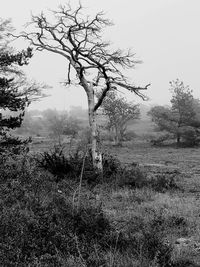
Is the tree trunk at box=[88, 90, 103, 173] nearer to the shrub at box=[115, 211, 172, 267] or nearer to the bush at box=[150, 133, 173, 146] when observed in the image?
the shrub at box=[115, 211, 172, 267]

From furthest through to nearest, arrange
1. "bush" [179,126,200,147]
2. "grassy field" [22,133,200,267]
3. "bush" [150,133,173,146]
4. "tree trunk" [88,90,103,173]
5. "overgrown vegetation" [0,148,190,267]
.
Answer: "bush" [150,133,173,146], "bush" [179,126,200,147], "tree trunk" [88,90,103,173], "grassy field" [22,133,200,267], "overgrown vegetation" [0,148,190,267]

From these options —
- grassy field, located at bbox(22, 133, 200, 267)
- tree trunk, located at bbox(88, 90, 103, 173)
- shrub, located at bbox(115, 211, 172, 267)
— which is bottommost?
grassy field, located at bbox(22, 133, 200, 267)

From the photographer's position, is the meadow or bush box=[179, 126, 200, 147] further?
bush box=[179, 126, 200, 147]

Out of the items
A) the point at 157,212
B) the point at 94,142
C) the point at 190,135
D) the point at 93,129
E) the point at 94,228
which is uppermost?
the point at 93,129

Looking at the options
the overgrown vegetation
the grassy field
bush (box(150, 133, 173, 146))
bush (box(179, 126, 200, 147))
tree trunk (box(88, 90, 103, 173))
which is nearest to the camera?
the overgrown vegetation

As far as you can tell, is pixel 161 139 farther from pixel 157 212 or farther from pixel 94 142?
pixel 157 212

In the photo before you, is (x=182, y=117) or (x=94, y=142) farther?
(x=182, y=117)

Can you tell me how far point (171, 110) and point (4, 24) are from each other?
85.1ft

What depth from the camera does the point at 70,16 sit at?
13.6 metres

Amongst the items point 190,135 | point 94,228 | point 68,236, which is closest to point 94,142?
point 94,228

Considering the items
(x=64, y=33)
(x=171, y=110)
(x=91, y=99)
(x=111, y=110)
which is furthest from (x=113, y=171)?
(x=171, y=110)

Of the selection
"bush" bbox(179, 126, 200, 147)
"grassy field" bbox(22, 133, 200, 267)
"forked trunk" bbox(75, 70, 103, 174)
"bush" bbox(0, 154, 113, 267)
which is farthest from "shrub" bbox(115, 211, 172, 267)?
"bush" bbox(179, 126, 200, 147)

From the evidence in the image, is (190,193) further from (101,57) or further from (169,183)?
(101,57)

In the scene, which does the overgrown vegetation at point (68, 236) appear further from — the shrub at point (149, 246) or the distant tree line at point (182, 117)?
the distant tree line at point (182, 117)
